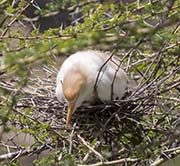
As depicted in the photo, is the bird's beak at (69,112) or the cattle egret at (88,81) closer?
the bird's beak at (69,112)

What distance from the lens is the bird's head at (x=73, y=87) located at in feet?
7.57

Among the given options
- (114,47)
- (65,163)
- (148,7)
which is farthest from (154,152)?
(114,47)

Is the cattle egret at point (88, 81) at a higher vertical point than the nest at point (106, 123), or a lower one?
higher

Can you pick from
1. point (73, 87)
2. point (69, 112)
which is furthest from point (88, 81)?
point (69, 112)

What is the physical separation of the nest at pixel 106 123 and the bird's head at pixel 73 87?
0.07 m

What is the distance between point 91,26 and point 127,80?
0.28 metres

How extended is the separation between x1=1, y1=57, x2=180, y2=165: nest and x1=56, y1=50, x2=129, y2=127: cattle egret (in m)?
0.04

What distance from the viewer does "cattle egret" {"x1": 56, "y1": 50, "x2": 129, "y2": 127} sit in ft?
7.75

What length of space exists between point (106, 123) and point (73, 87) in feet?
0.84

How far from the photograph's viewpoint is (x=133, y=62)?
2766 mm

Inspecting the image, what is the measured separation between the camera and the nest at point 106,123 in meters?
2.25

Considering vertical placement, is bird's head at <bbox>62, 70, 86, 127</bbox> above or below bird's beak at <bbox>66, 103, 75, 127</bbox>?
above

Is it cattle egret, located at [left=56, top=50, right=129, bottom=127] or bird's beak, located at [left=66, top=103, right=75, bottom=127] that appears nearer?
bird's beak, located at [left=66, top=103, right=75, bottom=127]

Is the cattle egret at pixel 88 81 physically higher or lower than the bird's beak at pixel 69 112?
higher
